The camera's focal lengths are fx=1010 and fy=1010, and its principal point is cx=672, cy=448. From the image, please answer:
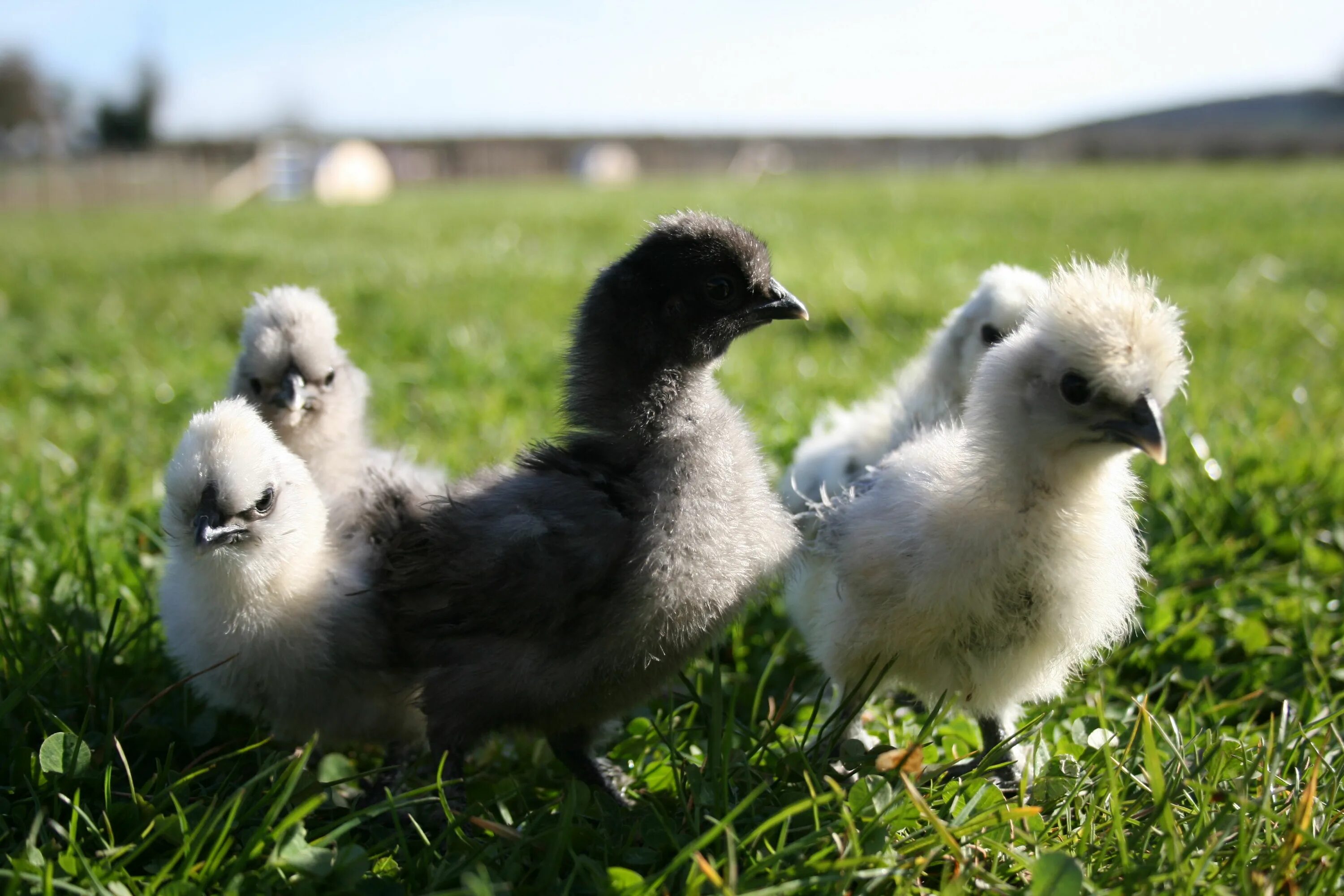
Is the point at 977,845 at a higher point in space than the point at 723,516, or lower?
lower

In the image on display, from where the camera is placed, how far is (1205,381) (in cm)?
488

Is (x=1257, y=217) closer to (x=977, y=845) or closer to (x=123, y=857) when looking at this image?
(x=977, y=845)

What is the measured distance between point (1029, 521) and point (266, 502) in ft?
5.60

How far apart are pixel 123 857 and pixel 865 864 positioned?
1.29m

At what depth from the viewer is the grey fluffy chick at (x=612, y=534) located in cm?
206

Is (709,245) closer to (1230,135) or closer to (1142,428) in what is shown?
(1142,428)

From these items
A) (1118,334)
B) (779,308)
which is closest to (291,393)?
(779,308)

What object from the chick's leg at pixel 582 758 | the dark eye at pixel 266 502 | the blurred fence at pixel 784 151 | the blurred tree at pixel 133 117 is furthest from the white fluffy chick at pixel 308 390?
the blurred tree at pixel 133 117

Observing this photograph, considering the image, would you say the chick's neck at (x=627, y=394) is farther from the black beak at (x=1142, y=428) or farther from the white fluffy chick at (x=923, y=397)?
the black beak at (x=1142, y=428)

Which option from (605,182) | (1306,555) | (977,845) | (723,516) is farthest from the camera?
(605,182)

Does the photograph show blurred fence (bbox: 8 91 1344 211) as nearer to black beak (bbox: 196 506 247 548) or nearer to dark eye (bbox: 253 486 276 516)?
dark eye (bbox: 253 486 276 516)

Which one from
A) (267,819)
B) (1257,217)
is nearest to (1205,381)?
(267,819)

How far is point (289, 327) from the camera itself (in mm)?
2955

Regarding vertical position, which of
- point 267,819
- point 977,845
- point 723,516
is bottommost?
point 977,845
